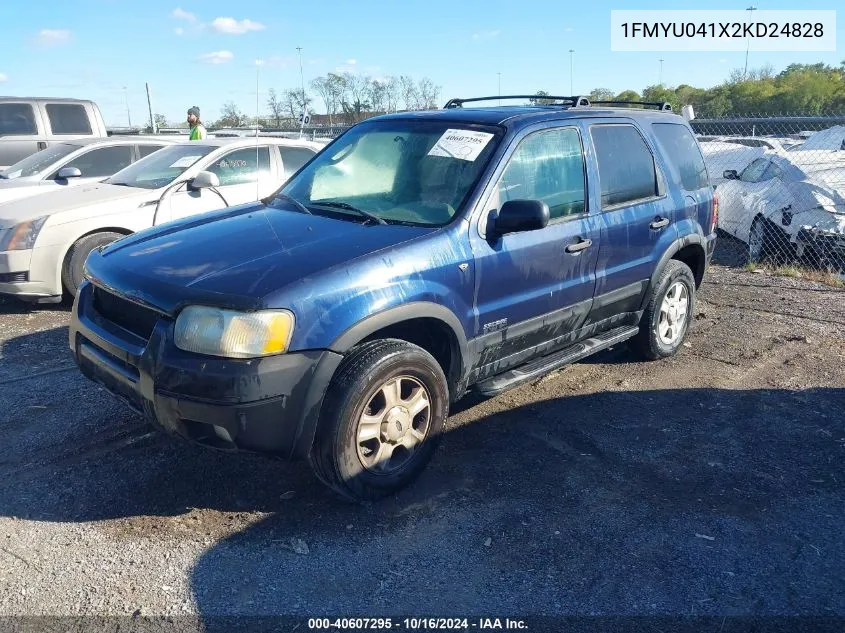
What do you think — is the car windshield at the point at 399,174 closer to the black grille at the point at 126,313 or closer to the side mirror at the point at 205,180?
the black grille at the point at 126,313

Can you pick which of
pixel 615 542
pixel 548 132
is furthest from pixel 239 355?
pixel 548 132

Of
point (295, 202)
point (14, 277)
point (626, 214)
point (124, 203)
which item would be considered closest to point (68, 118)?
point (124, 203)

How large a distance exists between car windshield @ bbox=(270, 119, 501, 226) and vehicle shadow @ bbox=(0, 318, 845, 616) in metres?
1.41

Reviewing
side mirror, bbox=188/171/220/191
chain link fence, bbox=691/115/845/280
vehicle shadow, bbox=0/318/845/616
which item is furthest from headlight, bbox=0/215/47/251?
chain link fence, bbox=691/115/845/280

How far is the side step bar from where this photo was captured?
13.4 ft

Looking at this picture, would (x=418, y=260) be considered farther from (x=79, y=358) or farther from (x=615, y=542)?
(x=79, y=358)

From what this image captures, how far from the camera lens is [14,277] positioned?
20.8 ft

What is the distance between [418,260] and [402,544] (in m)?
1.34

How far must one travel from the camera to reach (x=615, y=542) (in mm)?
3297

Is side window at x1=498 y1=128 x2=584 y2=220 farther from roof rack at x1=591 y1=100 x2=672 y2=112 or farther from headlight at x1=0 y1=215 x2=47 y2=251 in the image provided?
headlight at x1=0 y1=215 x2=47 y2=251

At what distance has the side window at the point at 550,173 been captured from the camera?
4109 millimetres

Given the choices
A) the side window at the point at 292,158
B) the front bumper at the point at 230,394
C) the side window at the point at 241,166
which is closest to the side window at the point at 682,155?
the front bumper at the point at 230,394

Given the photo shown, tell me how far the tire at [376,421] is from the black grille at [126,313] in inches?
36.4

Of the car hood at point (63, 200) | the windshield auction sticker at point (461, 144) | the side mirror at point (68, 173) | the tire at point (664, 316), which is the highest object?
the windshield auction sticker at point (461, 144)
